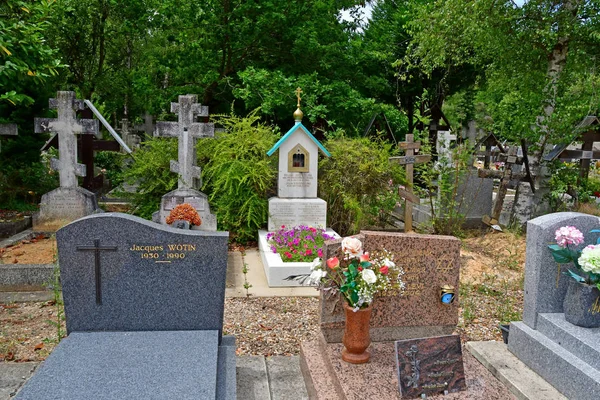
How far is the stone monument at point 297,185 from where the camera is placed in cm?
916

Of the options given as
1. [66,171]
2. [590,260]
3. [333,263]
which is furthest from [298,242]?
[66,171]

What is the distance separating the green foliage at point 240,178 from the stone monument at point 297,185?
0.34 meters

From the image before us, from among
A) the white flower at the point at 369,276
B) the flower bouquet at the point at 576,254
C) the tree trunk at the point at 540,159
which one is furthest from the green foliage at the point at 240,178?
the flower bouquet at the point at 576,254

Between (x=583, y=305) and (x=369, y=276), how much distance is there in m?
2.01

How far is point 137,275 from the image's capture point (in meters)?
4.29

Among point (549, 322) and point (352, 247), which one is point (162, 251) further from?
point (549, 322)

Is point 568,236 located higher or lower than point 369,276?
higher

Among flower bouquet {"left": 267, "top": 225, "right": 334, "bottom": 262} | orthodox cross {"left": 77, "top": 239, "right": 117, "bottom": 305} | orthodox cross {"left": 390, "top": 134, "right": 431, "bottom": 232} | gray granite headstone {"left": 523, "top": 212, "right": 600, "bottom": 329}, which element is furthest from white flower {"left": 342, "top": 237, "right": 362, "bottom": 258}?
orthodox cross {"left": 390, "top": 134, "right": 431, "bottom": 232}

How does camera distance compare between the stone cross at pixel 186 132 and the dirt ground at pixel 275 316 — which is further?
the stone cross at pixel 186 132

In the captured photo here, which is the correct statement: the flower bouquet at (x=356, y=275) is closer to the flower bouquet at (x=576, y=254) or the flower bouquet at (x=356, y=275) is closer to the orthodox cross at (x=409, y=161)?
the flower bouquet at (x=576, y=254)

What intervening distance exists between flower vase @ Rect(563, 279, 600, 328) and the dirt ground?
4.08 feet

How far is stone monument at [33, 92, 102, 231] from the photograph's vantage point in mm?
9211

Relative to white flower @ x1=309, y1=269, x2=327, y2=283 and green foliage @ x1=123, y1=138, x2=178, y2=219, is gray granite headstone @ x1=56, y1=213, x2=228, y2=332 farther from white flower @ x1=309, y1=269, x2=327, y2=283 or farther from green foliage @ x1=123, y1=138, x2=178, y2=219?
green foliage @ x1=123, y1=138, x2=178, y2=219

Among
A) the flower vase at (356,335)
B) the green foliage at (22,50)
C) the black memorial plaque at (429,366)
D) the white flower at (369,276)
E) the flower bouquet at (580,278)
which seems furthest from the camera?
the green foliage at (22,50)
